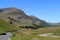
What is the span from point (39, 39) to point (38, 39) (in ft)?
1.41

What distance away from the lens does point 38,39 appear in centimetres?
5284

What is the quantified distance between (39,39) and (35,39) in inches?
46.1

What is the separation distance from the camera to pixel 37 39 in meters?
53.1

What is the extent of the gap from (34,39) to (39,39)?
5.79 feet

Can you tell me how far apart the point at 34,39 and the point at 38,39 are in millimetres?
1341

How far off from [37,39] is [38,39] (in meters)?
0.34

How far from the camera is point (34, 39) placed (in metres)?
51.9

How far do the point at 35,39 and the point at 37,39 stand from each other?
0.73 meters

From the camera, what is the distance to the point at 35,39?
52.6 m
